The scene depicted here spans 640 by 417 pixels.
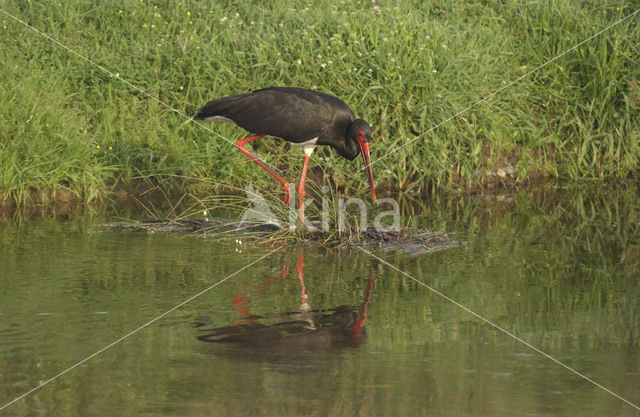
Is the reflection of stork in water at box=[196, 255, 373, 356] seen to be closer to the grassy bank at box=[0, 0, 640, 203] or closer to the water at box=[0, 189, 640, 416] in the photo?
the water at box=[0, 189, 640, 416]

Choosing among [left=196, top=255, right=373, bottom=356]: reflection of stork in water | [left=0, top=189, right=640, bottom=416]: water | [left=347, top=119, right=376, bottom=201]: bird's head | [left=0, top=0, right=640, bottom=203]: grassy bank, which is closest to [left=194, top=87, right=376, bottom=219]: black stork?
[left=347, top=119, right=376, bottom=201]: bird's head

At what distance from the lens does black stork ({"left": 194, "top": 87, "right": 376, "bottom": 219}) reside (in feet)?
33.0

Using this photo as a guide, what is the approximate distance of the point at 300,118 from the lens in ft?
33.0

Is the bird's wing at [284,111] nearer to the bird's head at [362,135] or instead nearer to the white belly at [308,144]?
the white belly at [308,144]

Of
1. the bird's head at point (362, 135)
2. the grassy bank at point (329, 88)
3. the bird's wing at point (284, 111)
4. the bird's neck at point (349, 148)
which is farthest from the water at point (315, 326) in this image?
the grassy bank at point (329, 88)

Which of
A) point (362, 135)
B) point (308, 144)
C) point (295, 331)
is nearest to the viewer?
point (295, 331)

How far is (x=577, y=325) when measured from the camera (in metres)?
6.40

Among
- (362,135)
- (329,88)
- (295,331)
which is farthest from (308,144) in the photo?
(295,331)

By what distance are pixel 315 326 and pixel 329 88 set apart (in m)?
6.75

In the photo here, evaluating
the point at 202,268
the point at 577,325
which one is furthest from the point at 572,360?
the point at 202,268

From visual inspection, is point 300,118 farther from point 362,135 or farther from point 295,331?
point 295,331

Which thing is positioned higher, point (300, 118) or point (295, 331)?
point (300, 118)

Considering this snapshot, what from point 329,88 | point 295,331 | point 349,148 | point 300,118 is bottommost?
point 295,331

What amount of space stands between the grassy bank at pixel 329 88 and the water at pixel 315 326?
2071 mm
